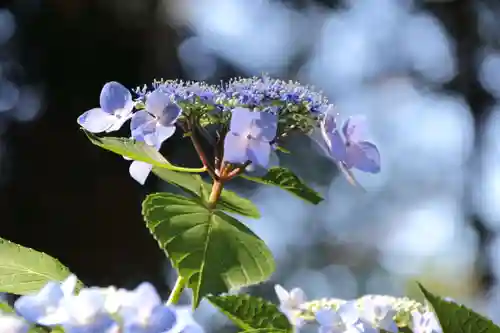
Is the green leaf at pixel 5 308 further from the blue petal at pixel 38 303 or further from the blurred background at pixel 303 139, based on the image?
the blurred background at pixel 303 139

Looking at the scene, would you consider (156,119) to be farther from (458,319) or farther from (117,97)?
(458,319)

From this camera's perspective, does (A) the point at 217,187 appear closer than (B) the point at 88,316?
No

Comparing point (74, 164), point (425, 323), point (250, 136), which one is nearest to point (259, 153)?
point (250, 136)

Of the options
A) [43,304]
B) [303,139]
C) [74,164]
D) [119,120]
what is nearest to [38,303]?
[43,304]

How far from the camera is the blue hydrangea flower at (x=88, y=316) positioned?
203 millimetres

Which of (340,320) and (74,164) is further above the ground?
(74,164)

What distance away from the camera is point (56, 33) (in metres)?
2.15

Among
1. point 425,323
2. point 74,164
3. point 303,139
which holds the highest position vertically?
point 303,139

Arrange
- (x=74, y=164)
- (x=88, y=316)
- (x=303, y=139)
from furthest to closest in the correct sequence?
(x=303, y=139) → (x=74, y=164) → (x=88, y=316)

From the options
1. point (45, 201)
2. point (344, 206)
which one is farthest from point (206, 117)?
point (344, 206)

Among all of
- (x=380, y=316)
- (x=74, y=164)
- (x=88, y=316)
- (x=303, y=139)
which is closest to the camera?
(x=88, y=316)

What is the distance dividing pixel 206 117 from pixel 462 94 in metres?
3.00

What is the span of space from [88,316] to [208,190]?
0.47 feet

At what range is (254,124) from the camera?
0.88 ft
